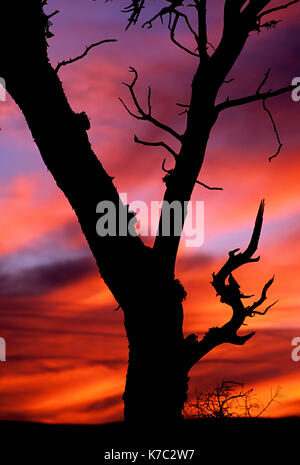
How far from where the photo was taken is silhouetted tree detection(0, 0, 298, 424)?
619cm

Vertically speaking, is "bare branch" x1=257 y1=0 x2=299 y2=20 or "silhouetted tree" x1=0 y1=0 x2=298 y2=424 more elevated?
"bare branch" x1=257 y1=0 x2=299 y2=20

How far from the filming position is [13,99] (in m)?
6.59

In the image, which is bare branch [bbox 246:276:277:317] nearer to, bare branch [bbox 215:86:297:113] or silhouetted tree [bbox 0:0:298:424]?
silhouetted tree [bbox 0:0:298:424]

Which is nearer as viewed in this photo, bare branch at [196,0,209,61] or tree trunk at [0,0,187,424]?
tree trunk at [0,0,187,424]

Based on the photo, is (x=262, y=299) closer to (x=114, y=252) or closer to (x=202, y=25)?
(x=114, y=252)

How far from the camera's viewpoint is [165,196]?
6648 mm

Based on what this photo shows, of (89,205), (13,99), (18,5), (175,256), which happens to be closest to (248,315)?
(175,256)

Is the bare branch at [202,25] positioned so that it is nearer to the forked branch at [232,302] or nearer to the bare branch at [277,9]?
the bare branch at [277,9]

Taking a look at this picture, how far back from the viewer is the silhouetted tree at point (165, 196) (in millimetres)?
6191

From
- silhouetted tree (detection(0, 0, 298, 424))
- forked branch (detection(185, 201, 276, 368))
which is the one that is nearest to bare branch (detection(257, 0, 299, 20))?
silhouetted tree (detection(0, 0, 298, 424))

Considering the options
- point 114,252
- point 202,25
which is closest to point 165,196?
point 114,252

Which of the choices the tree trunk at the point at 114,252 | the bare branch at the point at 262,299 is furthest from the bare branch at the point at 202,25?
the bare branch at the point at 262,299

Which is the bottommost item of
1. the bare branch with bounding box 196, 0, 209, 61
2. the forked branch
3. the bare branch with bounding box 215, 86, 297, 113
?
the forked branch

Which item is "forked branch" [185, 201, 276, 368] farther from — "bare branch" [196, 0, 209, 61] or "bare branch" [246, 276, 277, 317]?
"bare branch" [196, 0, 209, 61]
